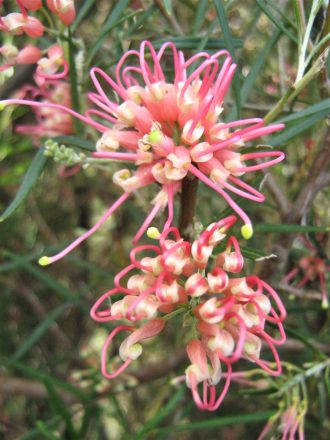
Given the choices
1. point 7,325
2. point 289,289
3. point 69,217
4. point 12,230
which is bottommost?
point 7,325

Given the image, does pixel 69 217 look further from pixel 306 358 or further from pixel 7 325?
pixel 306 358


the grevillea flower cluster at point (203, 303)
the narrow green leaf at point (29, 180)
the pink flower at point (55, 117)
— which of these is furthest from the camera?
the pink flower at point (55, 117)

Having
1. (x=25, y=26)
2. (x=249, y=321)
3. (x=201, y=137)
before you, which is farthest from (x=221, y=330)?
(x=25, y=26)

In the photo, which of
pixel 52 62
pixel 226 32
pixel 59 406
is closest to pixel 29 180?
pixel 52 62

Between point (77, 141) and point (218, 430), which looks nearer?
point (77, 141)

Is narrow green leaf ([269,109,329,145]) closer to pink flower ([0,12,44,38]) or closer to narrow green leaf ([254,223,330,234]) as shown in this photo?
narrow green leaf ([254,223,330,234])

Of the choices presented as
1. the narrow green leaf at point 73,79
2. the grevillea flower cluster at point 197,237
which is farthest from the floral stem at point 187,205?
the narrow green leaf at point 73,79

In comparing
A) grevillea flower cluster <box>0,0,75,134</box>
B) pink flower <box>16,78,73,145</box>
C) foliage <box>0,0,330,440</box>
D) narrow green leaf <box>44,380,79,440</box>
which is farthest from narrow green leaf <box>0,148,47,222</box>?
narrow green leaf <box>44,380,79,440</box>

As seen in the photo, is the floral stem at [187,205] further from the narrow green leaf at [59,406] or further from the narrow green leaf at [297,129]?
the narrow green leaf at [59,406]
